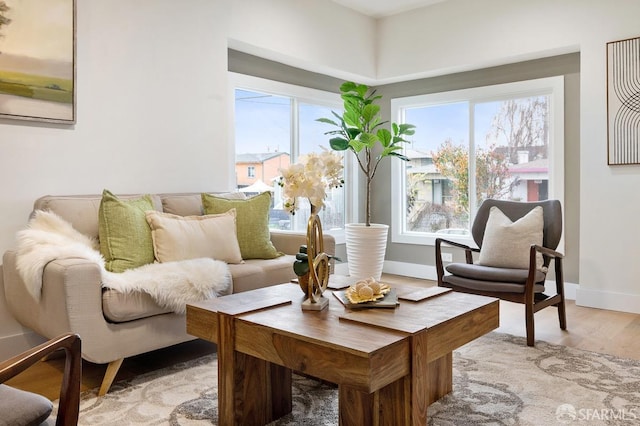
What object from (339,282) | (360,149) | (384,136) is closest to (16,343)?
(339,282)

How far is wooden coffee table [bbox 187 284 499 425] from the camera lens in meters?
1.62

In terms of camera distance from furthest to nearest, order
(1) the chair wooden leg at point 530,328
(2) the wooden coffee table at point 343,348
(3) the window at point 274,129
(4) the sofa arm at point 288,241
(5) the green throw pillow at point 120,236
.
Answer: (3) the window at point 274,129 → (4) the sofa arm at point 288,241 → (1) the chair wooden leg at point 530,328 → (5) the green throw pillow at point 120,236 → (2) the wooden coffee table at point 343,348

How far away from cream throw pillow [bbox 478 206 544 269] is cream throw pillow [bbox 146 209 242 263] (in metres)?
1.73

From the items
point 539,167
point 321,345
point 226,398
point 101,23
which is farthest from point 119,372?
point 539,167

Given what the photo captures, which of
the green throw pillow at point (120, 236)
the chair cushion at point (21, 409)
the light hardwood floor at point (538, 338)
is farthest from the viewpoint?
the green throw pillow at point (120, 236)

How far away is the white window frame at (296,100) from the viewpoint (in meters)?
4.32

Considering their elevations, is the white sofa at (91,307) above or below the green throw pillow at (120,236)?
below

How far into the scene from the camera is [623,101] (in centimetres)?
391

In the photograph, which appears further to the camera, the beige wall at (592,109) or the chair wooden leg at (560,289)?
the beige wall at (592,109)

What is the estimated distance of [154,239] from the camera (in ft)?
9.57

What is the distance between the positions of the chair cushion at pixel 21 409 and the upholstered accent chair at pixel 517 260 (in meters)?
2.61

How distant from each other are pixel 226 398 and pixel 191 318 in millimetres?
360

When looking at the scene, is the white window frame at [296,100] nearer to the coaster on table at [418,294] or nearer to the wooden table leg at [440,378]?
the coaster on table at [418,294]

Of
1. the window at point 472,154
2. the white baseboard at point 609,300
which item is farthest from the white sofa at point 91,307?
the window at point 472,154
